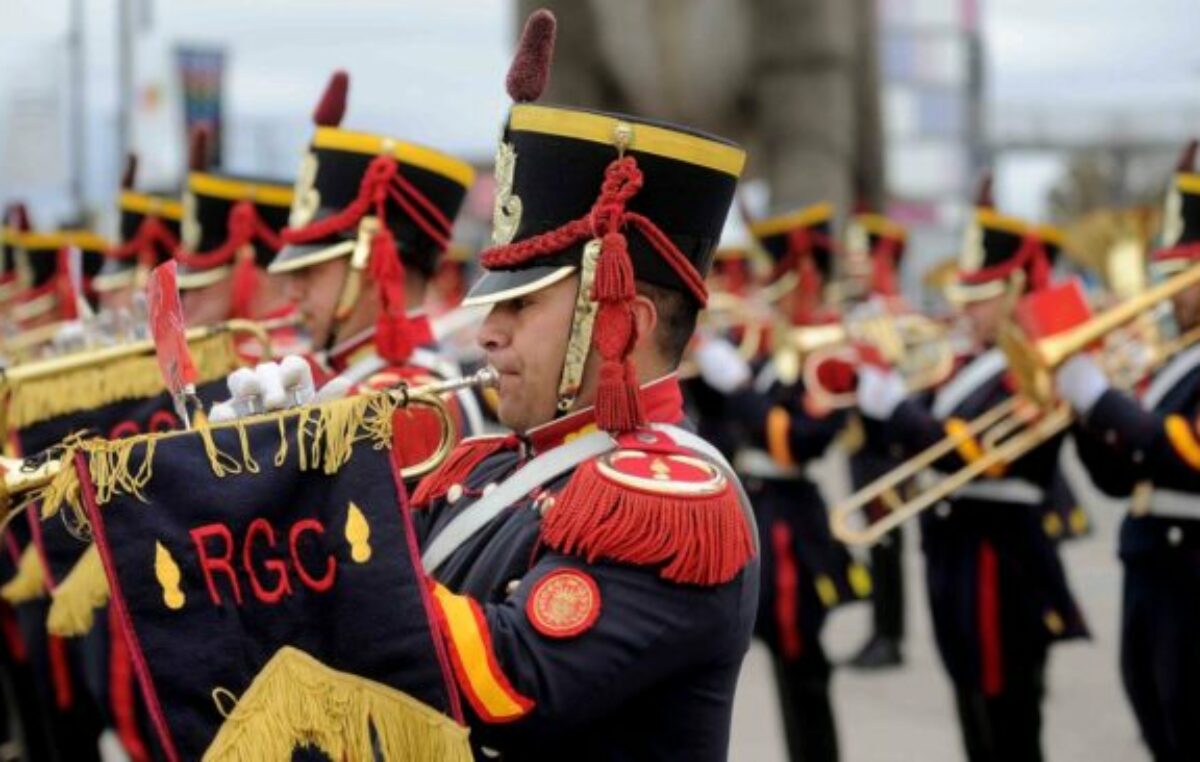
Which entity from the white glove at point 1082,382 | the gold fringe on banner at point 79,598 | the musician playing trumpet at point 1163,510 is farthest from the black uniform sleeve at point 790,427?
the gold fringe on banner at point 79,598

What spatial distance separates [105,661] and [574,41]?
14.5 m

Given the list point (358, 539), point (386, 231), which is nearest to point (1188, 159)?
point (386, 231)

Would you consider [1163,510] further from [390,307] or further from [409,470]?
[409,470]

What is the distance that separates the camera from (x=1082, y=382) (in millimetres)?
5785

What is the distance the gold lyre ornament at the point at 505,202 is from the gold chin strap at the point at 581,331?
0.15 m

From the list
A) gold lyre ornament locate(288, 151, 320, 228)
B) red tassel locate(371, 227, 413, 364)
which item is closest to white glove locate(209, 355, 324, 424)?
red tassel locate(371, 227, 413, 364)

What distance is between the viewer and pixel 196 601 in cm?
261

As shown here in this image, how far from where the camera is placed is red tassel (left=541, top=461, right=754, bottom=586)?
2.74m

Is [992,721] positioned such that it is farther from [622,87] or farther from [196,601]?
[622,87]

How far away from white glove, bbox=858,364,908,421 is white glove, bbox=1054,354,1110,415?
1912 mm

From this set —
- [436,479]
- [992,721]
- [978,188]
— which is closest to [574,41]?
[978,188]

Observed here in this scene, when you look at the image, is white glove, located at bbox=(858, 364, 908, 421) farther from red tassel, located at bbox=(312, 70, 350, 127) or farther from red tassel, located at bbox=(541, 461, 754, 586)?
red tassel, located at bbox=(541, 461, 754, 586)

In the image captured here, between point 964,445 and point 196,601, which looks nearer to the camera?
point 196,601

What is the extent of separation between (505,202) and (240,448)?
2.13 feet
